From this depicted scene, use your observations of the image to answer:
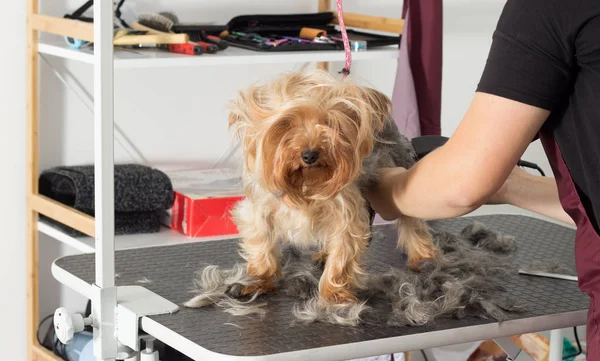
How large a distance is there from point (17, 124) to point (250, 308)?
1.34 m

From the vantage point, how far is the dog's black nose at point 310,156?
1.36 metres

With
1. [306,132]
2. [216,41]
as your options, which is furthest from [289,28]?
[306,132]

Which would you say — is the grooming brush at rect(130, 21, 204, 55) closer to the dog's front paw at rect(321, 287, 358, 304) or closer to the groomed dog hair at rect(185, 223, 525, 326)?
the groomed dog hair at rect(185, 223, 525, 326)

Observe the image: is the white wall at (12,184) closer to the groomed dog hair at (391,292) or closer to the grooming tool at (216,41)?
the grooming tool at (216,41)

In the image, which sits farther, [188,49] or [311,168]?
[188,49]

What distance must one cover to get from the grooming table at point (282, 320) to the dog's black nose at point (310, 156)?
244mm

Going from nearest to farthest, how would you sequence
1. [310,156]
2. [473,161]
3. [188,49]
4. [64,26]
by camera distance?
[473,161], [310,156], [64,26], [188,49]

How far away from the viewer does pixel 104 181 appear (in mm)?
1431

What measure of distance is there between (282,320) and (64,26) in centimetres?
108

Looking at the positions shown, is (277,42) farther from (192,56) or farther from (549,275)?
(549,275)

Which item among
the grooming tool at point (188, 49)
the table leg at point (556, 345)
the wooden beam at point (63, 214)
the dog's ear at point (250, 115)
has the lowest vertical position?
the table leg at point (556, 345)

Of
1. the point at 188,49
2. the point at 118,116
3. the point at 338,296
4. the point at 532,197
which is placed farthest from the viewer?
the point at 118,116

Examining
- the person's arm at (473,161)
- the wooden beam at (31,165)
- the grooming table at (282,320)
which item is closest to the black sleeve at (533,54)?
the person's arm at (473,161)

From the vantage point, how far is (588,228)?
4.23ft
